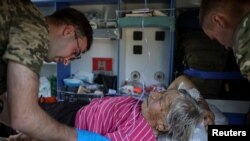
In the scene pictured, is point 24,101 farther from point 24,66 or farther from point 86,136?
point 86,136

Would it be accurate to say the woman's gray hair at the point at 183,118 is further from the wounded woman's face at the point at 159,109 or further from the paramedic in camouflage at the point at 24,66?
the paramedic in camouflage at the point at 24,66

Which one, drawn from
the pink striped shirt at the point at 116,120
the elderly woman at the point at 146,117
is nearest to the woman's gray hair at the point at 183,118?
the elderly woman at the point at 146,117

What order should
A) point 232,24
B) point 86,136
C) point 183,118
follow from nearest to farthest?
point 232,24
point 86,136
point 183,118

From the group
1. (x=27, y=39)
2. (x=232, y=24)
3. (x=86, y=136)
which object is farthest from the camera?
(x=86, y=136)

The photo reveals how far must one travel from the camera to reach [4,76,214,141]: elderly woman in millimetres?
1328

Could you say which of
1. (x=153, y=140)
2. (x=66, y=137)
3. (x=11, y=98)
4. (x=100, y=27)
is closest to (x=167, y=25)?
(x=100, y=27)

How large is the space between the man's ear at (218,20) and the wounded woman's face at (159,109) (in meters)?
0.74

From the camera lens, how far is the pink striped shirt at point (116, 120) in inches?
50.9

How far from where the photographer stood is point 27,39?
0.79m

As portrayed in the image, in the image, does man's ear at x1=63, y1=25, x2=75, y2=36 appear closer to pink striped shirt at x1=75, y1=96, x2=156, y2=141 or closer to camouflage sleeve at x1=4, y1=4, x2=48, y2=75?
camouflage sleeve at x1=4, y1=4, x2=48, y2=75

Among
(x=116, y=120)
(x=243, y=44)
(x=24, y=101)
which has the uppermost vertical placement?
(x=243, y=44)

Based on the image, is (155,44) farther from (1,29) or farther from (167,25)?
(1,29)

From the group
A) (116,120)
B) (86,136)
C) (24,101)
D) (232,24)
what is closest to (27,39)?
(24,101)

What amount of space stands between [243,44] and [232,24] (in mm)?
118
